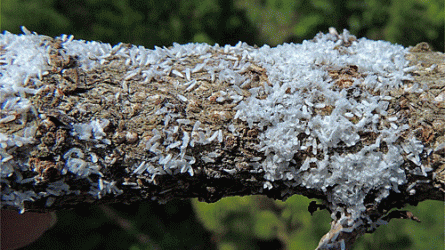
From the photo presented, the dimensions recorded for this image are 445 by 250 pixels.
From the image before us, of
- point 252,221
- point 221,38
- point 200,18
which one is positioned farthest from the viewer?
point 221,38

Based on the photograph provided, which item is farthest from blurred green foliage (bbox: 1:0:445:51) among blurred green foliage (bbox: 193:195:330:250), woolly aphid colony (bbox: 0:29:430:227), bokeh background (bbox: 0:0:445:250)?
woolly aphid colony (bbox: 0:29:430:227)

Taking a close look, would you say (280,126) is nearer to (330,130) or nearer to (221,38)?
(330,130)

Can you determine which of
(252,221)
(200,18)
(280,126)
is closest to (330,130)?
(280,126)

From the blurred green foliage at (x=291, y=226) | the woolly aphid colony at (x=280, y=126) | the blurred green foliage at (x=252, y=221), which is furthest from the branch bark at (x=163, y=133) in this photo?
A: the blurred green foliage at (x=252, y=221)

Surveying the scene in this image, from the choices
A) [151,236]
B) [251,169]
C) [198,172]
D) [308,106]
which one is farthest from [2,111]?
[151,236]

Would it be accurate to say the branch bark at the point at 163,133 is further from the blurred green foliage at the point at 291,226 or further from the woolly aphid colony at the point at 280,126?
the blurred green foliage at the point at 291,226

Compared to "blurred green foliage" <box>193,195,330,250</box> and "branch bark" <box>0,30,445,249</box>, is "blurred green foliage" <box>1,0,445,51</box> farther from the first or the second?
"branch bark" <box>0,30,445,249</box>
